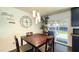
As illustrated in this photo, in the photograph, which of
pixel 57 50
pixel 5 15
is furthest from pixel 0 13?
pixel 57 50

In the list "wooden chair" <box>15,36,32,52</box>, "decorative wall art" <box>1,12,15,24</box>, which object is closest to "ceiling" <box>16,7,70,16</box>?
"decorative wall art" <box>1,12,15,24</box>

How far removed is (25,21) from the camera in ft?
4.72

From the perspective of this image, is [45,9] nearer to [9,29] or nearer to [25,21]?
[25,21]

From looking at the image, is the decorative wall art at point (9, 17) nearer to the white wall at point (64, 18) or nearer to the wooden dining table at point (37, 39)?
the wooden dining table at point (37, 39)

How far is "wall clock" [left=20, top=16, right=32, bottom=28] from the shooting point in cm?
142

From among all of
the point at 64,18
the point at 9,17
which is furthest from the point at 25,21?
the point at 64,18

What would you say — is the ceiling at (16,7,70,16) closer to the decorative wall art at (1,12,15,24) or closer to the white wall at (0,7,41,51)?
the white wall at (0,7,41,51)

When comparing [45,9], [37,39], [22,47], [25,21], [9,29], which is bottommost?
[22,47]

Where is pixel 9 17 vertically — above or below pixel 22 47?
above

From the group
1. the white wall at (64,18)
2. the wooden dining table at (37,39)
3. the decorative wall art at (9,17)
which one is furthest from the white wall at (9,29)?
the white wall at (64,18)
